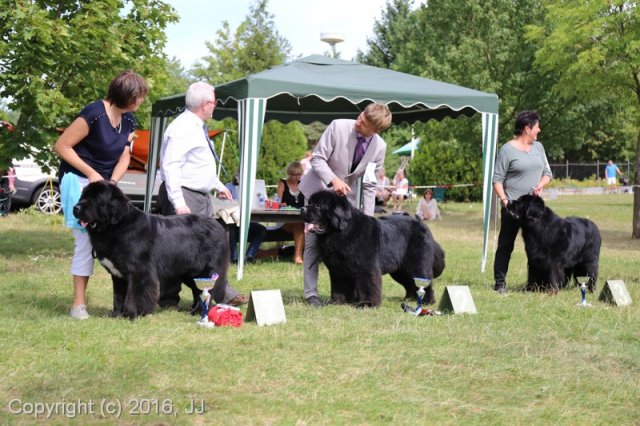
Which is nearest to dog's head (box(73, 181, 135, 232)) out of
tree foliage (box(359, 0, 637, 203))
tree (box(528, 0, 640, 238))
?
tree (box(528, 0, 640, 238))

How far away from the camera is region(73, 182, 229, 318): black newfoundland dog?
490 cm

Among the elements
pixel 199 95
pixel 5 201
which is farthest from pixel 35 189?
pixel 199 95

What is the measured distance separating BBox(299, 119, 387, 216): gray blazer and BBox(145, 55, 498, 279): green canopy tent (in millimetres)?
1976

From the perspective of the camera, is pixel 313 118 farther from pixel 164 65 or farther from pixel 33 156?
pixel 33 156

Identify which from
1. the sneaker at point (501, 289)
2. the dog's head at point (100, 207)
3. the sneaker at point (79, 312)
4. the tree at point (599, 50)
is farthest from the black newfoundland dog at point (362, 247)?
the tree at point (599, 50)

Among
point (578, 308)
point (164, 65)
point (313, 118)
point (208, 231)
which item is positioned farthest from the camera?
point (313, 118)

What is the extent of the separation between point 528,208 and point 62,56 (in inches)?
215

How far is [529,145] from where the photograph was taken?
7.18 meters

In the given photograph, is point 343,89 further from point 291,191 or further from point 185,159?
point 185,159

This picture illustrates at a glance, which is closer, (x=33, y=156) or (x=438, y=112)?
(x=33, y=156)

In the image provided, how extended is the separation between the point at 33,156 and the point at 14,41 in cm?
149

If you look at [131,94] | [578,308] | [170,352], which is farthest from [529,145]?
[170,352]

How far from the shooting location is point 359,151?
19.7ft

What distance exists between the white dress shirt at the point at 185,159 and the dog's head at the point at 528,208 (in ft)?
9.46
